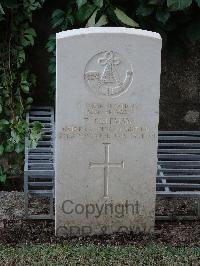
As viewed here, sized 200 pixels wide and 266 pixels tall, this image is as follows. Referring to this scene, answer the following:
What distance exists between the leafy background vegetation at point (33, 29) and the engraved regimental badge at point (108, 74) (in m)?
1.06

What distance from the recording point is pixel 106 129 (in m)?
3.81

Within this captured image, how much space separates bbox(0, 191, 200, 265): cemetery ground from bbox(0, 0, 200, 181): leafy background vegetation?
30.0 inches

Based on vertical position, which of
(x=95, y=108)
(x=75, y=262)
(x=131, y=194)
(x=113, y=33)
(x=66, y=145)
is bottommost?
(x=75, y=262)

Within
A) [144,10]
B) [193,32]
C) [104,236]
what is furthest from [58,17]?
[104,236]

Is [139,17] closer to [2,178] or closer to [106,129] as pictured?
[106,129]

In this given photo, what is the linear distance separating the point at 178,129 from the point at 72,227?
5.73 feet

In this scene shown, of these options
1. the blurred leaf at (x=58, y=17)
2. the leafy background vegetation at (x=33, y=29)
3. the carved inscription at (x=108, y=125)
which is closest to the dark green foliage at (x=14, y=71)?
the leafy background vegetation at (x=33, y=29)

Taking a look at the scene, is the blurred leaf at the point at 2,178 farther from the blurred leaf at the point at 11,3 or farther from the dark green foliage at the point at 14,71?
the blurred leaf at the point at 11,3

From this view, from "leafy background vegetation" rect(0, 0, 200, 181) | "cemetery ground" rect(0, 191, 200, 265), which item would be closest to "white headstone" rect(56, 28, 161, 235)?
"cemetery ground" rect(0, 191, 200, 265)

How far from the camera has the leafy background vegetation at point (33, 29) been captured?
4711 millimetres

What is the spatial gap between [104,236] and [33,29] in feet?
6.57

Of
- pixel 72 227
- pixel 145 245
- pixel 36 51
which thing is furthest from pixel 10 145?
pixel 145 245

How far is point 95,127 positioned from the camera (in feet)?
12.5

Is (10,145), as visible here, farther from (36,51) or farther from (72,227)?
(72,227)
